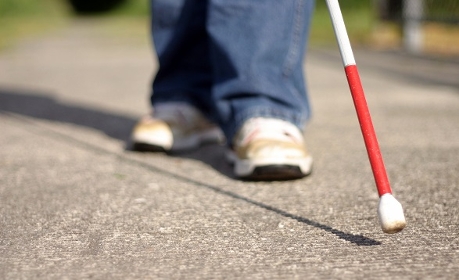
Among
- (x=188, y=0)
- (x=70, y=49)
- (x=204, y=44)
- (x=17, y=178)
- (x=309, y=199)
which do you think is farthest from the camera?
(x=70, y=49)

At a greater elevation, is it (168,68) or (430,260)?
(168,68)

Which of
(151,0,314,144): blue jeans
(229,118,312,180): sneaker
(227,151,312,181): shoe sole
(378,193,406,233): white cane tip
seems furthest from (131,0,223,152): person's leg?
(378,193,406,233): white cane tip

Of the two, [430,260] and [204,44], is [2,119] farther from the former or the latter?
[430,260]

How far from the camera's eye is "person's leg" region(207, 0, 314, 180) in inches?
72.5

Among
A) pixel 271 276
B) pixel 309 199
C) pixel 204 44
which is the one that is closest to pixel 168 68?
pixel 204 44

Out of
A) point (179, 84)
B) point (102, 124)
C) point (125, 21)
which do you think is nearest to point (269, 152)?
point (179, 84)

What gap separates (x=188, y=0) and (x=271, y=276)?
3.93ft

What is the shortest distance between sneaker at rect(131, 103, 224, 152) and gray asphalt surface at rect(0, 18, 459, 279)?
5 centimetres

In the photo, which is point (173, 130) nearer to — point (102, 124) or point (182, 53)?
point (182, 53)

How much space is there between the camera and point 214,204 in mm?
1521

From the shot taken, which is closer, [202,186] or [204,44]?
[202,186]

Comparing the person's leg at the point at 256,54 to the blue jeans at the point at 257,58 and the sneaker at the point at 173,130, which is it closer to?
the blue jeans at the point at 257,58

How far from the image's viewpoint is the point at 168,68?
2.24 metres

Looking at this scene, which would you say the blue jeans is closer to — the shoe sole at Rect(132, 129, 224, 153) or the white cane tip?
the shoe sole at Rect(132, 129, 224, 153)
